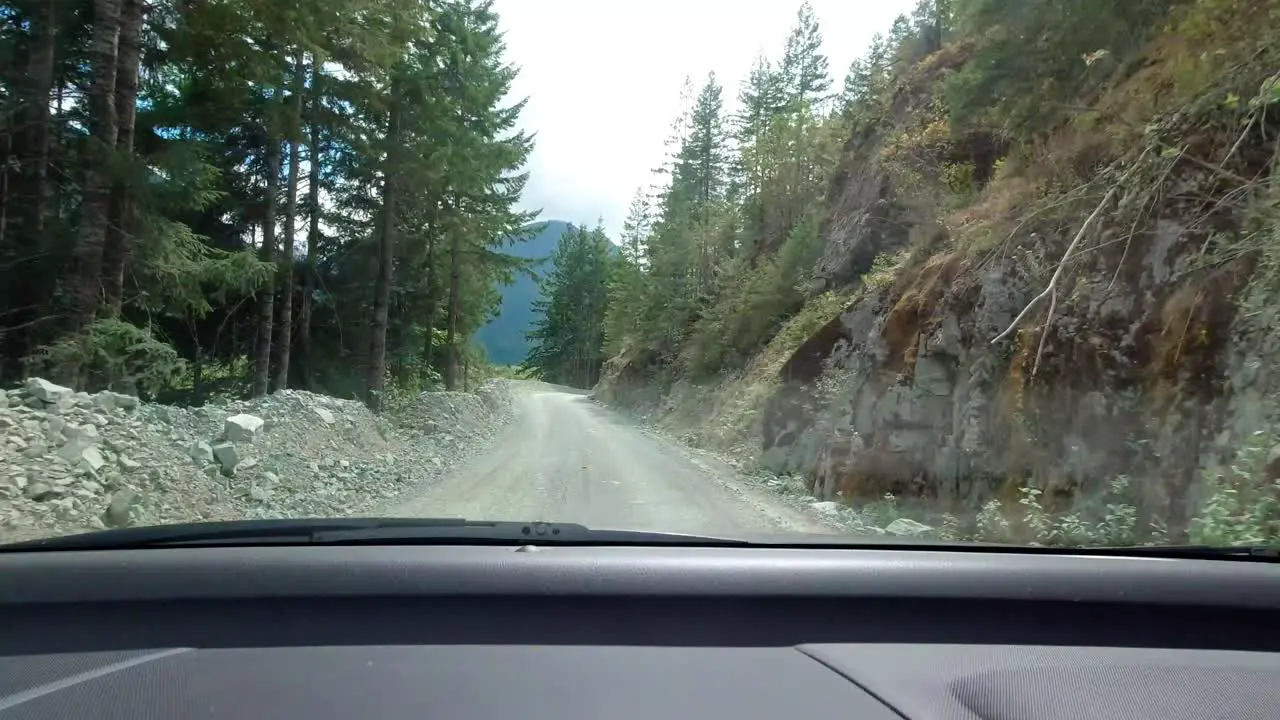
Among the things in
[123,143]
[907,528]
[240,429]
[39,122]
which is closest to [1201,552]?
[907,528]

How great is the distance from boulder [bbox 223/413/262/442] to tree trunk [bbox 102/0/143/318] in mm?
2896

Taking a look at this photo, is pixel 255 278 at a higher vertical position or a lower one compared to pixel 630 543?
higher

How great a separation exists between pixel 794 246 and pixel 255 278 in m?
16.9

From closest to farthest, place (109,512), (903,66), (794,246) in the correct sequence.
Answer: (109,512)
(794,246)
(903,66)

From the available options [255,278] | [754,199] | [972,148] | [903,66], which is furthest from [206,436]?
[754,199]

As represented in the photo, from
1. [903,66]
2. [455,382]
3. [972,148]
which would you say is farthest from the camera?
[455,382]

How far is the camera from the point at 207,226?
22828 millimetres

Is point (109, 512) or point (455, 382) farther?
point (455, 382)

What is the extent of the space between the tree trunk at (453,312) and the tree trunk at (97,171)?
17430mm

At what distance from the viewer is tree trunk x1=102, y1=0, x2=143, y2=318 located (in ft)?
42.8

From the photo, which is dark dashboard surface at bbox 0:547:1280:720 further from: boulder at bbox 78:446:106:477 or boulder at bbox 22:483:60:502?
boulder at bbox 78:446:106:477

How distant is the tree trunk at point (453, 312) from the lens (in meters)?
31.5

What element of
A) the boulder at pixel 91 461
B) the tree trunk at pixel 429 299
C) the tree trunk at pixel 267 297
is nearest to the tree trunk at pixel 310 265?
the tree trunk at pixel 267 297

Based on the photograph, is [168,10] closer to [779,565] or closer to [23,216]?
[23,216]
